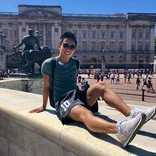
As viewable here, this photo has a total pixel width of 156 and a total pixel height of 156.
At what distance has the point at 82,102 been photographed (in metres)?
2.36

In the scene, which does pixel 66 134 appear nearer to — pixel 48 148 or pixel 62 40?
pixel 48 148

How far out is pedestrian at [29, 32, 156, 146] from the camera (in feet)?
5.68

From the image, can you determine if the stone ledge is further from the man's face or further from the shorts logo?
the man's face

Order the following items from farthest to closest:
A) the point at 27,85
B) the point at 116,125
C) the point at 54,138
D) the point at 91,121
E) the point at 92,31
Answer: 1. the point at 92,31
2. the point at 27,85
3. the point at 54,138
4. the point at 91,121
5. the point at 116,125

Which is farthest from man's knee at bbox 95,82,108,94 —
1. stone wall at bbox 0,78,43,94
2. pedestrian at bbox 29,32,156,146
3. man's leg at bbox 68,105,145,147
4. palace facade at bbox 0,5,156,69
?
palace facade at bbox 0,5,156,69

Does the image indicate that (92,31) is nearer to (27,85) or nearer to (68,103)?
(27,85)

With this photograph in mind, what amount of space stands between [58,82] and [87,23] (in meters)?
68.0

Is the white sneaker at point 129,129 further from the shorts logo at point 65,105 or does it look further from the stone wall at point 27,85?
the stone wall at point 27,85

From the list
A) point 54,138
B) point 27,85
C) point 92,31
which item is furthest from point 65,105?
point 92,31

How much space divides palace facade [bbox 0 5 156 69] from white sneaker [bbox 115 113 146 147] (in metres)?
62.9

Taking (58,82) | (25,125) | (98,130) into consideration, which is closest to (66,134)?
(98,130)

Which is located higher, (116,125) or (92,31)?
(92,31)

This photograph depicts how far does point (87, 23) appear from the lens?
68.2 m

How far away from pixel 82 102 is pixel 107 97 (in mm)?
304
